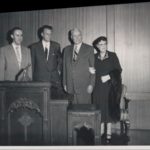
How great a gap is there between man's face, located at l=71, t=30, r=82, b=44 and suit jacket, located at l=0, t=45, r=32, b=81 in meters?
0.49

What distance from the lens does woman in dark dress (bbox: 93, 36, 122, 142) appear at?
3293mm

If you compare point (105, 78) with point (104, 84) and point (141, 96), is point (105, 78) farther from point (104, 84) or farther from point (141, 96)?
point (141, 96)

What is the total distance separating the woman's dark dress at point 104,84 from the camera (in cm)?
330

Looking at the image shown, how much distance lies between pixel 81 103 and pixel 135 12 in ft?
3.43

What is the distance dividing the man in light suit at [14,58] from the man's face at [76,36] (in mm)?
487

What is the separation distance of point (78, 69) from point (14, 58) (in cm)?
68

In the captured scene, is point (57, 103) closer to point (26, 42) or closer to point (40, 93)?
point (40, 93)

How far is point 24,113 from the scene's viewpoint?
131 inches

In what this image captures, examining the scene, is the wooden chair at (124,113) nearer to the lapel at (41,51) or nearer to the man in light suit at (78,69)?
the man in light suit at (78,69)

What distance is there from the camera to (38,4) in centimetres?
343

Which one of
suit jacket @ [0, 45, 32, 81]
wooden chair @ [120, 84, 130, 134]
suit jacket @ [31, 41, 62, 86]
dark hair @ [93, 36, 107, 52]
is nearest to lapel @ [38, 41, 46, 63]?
suit jacket @ [31, 41, 62, 86]

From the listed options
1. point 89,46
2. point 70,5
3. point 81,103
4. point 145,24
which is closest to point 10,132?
point 81,103

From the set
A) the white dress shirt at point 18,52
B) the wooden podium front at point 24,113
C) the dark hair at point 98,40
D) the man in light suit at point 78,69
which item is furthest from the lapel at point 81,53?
the white dress shirt at point 18,52

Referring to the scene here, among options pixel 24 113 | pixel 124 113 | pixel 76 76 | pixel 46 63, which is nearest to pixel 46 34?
pixel 46 63
